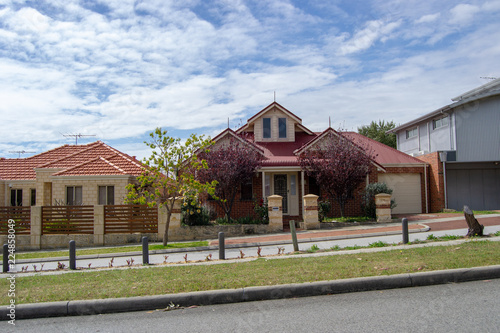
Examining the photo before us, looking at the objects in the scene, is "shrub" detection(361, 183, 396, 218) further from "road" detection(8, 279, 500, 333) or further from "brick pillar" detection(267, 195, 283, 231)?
"road" detection(8, 279, 500, 333)

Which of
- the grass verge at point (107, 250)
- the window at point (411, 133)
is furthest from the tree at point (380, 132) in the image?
the grass verge at point (107, 250)

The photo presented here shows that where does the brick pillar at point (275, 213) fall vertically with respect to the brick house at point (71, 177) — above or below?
below

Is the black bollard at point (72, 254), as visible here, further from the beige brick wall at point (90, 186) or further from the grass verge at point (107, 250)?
the beige brick wall at point (90, 186)

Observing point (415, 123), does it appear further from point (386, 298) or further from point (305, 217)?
point (386, 298)

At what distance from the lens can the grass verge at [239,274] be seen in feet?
24.0

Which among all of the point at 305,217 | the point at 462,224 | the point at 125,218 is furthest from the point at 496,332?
the point at 125,218

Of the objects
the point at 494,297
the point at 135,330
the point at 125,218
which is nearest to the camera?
the point at 135,330

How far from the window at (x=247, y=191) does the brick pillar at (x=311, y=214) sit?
14.5 feet

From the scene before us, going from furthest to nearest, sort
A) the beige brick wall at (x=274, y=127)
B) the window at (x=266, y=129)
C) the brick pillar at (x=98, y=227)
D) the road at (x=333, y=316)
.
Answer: the window at (x=266, y=129), the beige brick wall at (x=274, y=127), the brick pillar at (x=98, y=227), the road at (x=333, y=316)

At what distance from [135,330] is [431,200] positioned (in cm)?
2167

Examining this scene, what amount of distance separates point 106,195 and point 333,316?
17935 mm

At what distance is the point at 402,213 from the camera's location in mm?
23531

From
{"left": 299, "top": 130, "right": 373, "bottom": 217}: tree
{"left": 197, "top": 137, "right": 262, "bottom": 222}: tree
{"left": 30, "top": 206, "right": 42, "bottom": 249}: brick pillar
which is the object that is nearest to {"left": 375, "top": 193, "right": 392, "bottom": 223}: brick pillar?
{"left": 299, "top": 130, "right": 373, "bottom": 217}: tree

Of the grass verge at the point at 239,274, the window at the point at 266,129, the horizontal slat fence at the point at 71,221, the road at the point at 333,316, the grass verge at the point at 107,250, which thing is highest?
the window at the point at 266,129
